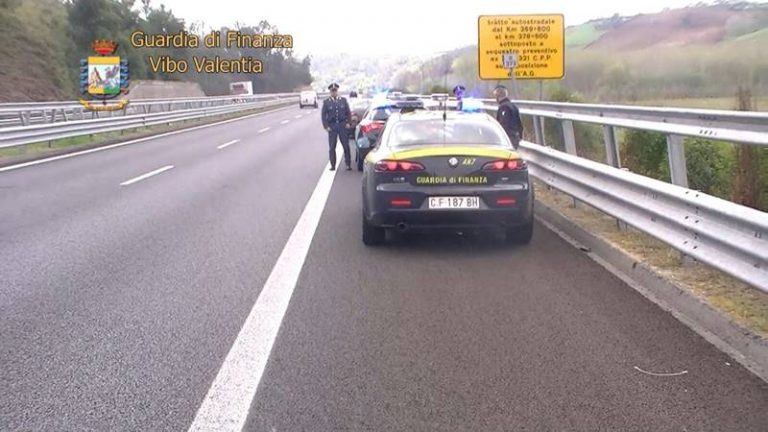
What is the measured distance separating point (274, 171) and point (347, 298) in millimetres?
9753

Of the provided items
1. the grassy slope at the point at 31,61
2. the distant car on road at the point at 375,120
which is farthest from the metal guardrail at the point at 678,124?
the grassy slope at the point at 31,61

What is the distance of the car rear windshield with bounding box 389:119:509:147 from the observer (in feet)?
26.3

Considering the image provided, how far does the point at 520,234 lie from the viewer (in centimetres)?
784

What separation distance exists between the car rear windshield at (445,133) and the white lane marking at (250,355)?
157 cm

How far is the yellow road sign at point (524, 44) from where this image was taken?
2089cm

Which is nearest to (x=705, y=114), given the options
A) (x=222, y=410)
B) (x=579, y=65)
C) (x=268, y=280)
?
(x=268, y=280)

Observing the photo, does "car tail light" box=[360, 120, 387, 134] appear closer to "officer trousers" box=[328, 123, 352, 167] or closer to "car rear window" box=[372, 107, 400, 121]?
"car rear window" box=[372, 107, 400, 121]

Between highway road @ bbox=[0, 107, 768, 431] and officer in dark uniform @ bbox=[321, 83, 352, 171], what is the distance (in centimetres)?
640

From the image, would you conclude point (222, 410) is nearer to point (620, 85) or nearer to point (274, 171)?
point (274, 171)

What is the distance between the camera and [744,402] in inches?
153

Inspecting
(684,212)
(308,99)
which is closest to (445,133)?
(684,212)

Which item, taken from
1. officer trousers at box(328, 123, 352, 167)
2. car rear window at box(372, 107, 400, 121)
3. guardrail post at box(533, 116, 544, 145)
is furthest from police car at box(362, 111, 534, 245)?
car rear window at box(372, 107, 400, 121)

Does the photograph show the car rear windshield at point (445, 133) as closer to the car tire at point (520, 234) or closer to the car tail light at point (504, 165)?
the car tail light at point (504, 165)

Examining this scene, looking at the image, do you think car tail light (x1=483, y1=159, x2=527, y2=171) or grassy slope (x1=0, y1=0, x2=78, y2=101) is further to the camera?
grassy slope (x1=0, y1=0, x2=78, y2=101)
